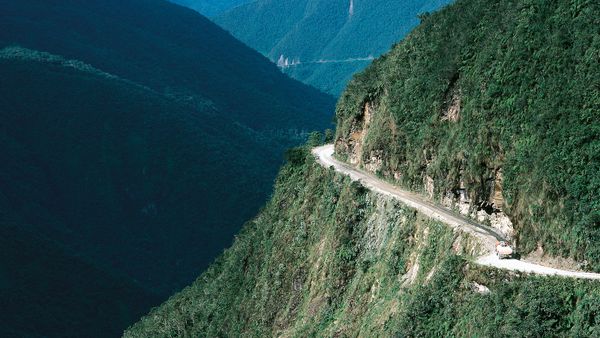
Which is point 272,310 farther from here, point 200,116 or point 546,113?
point 200,116

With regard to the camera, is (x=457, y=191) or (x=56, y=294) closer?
(x=457, y=191)

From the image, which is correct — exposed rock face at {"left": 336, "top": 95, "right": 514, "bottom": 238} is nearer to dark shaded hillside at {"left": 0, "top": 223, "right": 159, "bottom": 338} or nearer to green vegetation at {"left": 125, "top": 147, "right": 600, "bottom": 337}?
green vegetation at {"left": 125, "top": 147, "right": 600, "bottom": 337}

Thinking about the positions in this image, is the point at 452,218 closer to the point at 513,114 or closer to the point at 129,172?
the point at 513,114

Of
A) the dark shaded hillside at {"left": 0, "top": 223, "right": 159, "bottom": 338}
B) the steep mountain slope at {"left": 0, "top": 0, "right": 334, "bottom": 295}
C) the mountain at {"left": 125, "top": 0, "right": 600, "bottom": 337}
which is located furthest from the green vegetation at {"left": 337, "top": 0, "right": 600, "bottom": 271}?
the steep mountain slope at {"left": 0, "top": 0, "right": 334, "bottom": 295}

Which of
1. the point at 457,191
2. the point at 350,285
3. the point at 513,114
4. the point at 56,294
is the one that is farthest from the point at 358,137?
the point at 56,294

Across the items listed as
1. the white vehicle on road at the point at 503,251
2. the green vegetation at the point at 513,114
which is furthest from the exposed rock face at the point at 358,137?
the white vehicle on road at the point at 503,251

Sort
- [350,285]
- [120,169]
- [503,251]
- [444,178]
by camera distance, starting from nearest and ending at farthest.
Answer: [503,251] → [444,178] → [350,285] → [120,169]

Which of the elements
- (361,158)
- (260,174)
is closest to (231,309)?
(361,158)
